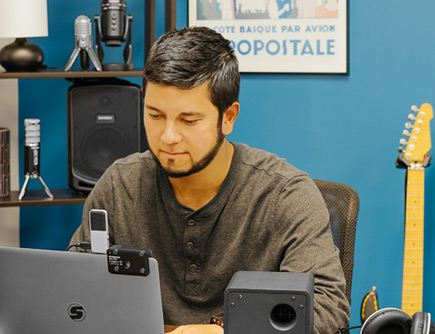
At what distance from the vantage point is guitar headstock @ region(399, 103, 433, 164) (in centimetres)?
279

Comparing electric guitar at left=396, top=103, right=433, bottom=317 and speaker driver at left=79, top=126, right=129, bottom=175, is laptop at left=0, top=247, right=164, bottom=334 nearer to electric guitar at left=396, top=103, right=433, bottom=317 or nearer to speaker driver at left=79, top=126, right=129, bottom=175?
speaker driver at left=79, top=126, right=129, bottom=175

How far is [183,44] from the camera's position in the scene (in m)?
1.55

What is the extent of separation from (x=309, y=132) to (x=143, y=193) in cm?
145

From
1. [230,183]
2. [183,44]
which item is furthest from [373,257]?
[183,44]

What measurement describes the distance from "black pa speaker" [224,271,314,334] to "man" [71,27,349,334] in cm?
38

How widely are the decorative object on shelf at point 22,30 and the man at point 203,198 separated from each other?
100cm

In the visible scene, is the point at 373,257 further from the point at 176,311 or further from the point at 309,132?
the point at 176,311

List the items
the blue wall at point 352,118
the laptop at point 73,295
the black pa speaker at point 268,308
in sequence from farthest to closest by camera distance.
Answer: the blue wall at point 352,118 < the laptop at point 73,295 < the black pa speaker at point 268,308

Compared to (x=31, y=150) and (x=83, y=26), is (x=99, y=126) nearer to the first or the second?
(x=31, y=150)

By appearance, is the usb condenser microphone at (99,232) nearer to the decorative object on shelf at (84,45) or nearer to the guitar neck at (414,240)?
the decorative object on shelf at (84,45)

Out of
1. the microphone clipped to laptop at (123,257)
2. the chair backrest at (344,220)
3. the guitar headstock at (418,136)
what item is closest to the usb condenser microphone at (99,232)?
the microphone clipped to laptop at (123,257)

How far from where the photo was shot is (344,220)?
1.82 m

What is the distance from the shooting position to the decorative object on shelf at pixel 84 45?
2.70 metres

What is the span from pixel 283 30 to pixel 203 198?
151 cm
